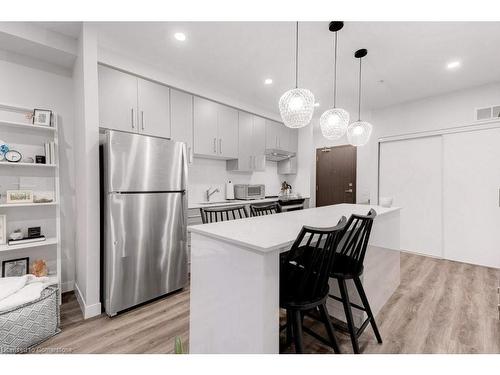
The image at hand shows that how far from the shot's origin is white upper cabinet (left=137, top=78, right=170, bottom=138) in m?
2.60

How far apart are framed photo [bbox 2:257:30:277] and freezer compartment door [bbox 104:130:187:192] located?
44.1 inches

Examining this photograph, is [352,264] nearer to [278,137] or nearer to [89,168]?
[89,168]

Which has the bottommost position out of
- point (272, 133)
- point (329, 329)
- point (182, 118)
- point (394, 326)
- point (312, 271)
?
point (394, 326)

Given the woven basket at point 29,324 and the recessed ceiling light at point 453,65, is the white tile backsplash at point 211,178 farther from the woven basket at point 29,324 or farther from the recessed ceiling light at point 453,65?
the recessed ceiling light at point 453,65

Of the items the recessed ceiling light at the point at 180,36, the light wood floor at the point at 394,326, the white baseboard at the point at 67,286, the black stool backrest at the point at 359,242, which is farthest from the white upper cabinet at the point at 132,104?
the black stool backrest at the point at 359,242

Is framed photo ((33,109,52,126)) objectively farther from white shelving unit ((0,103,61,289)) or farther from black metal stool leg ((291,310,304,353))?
black metal stool leg ((291,310,304,353))

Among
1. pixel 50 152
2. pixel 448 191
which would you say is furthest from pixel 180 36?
pixel 448 191

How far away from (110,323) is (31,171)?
1.65 metres

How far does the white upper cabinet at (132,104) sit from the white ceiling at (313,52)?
26 cm

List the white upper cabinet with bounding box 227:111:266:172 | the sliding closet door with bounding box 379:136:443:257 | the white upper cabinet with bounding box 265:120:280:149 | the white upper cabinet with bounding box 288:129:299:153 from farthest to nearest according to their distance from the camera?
1. the white upper cabinet with bounding box 288:129:299:153
2. the white upper cabinet with bounding box 265:120:280:149
3. the white upper cabinet with bounding box 227:111:266:172
4. the sliding closet door with bounding box 379:136:443:257

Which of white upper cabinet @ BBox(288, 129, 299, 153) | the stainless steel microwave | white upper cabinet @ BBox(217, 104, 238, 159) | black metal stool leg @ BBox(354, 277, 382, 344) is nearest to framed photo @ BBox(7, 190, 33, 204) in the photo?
Answer: white upper cabinet @ BBox(217, 104, 238, 159)

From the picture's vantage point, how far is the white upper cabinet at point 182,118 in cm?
289

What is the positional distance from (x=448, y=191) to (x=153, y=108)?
436cm

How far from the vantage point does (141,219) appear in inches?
85.9
